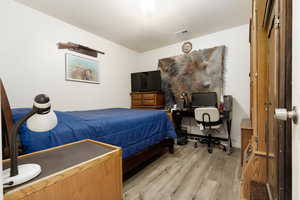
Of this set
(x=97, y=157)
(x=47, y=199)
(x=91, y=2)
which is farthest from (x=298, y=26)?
(x=91, y=2)

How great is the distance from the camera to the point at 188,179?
1725 mm

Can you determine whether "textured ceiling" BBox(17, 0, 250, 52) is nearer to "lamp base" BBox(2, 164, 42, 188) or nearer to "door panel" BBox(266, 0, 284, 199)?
"door panel" BBox(266, 0, 284, 199)

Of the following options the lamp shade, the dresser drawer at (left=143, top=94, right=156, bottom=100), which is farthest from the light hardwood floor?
the dresser drawer at (left=143, top=94, right=156, bottom=100)

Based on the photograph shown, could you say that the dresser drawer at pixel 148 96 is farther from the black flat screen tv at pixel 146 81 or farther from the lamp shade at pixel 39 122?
the lamp shade at pixel 39 122

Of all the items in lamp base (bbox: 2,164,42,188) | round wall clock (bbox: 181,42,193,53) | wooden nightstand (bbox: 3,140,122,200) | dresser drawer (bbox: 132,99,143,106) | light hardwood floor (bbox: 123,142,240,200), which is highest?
round wall clock (bbox: 181,42,193,53)

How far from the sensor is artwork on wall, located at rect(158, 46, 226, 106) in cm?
302

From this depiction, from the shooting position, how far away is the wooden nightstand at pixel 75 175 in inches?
22.2

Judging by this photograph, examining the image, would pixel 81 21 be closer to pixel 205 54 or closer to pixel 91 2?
pixel 91 2

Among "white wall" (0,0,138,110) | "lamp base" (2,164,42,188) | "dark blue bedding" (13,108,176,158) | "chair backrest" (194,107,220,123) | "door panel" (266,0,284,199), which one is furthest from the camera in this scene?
"chair backrest" (194,107,220,123)

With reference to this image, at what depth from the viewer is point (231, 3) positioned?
214 centimetres

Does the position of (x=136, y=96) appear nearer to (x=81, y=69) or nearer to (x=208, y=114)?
(x=81, y=69)

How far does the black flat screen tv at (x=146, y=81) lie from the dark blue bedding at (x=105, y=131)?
55.4 inches

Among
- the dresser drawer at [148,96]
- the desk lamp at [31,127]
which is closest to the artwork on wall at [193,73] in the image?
the dresser drawer at [148,96]

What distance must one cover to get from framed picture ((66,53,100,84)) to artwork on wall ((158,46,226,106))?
1.77 metres
